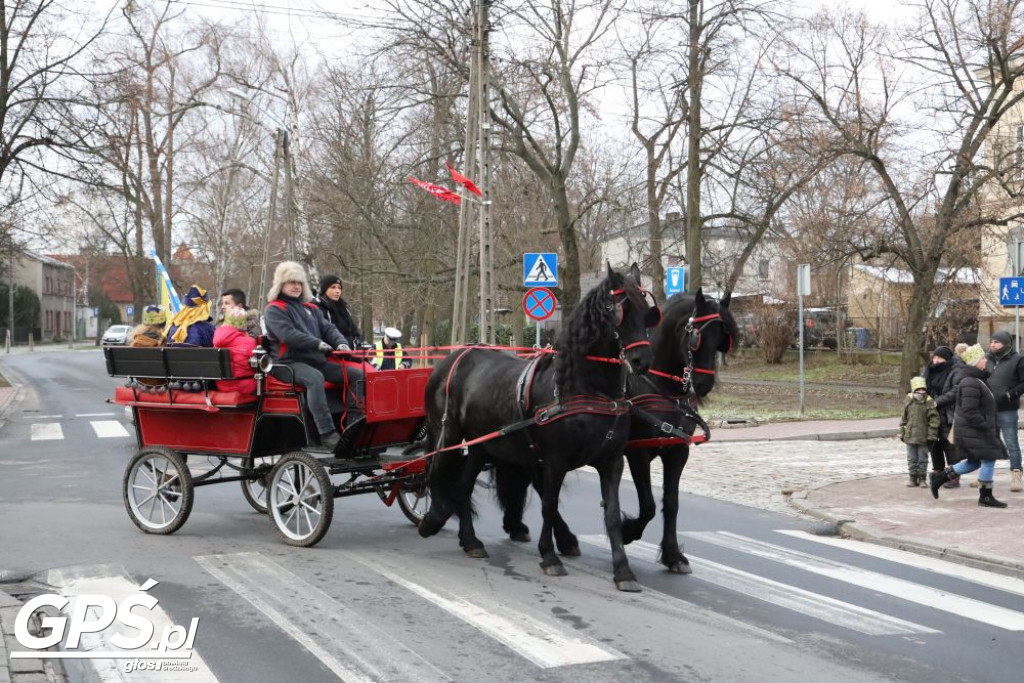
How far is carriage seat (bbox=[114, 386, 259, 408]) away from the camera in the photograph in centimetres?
888

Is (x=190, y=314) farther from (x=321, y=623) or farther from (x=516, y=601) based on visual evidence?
(x=516, y=601)

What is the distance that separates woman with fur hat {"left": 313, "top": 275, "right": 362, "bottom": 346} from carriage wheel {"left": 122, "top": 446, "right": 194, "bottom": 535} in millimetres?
1809

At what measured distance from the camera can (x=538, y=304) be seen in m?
19.5

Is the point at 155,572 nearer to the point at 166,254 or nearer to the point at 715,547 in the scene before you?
the point at 715,547

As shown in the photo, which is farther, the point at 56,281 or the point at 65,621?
the point at 56,281

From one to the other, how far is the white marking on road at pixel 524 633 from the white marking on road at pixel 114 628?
1.54 m

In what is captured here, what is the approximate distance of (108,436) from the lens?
18172mm

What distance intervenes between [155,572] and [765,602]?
4195 millimetres

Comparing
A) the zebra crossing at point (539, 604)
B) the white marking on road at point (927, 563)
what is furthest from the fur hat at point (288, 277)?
the white marking on road at point (927, 563)

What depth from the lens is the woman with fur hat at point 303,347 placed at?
8.63 metres

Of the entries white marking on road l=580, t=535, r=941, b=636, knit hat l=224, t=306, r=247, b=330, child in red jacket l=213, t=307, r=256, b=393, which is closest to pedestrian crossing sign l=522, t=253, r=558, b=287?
knit hat l=224, t=306, r=247, b=330

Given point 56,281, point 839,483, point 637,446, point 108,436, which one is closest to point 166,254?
point 108,436

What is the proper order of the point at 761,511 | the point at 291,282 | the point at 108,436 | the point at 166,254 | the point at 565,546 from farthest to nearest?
the point at 166,254 → the point at 108,436 → the point at 761,511 → the point at 291,282 → the point at 565,546

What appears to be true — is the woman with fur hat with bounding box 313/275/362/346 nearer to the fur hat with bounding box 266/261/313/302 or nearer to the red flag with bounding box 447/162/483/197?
the fur hat with bounding box 266/261/313/302
